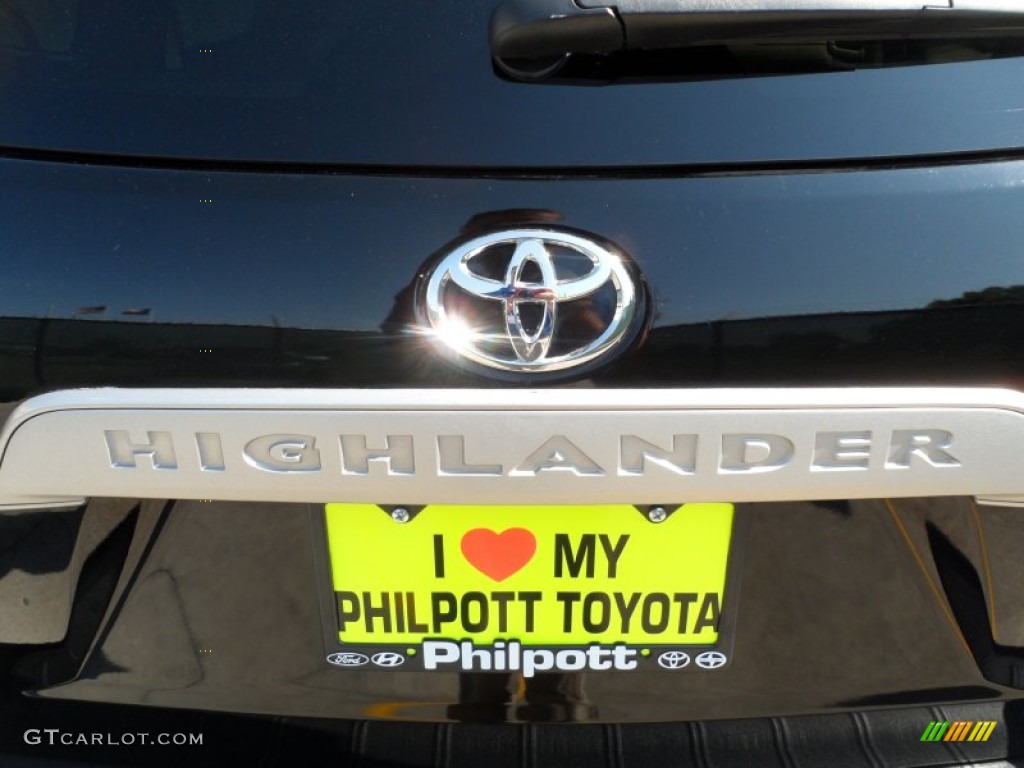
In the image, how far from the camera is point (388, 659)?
1354 millimetres

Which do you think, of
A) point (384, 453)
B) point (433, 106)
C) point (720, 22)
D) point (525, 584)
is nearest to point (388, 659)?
point (525, 584)

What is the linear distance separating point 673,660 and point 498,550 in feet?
0.98

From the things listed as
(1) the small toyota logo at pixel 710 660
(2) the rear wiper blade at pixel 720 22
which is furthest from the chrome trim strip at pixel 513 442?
(2) the rear wiper blade at pixel 720 22

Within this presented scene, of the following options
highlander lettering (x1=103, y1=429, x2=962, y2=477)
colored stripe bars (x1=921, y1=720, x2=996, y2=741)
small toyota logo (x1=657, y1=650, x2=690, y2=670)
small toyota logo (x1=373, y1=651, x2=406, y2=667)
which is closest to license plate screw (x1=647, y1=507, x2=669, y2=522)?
highlander lettering (x1=103, y1=429, x2=962, y2=477)

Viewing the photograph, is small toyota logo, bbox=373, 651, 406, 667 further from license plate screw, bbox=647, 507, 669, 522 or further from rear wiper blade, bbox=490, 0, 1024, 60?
rear wiper blade, bbox=490, 0, 1024, 60

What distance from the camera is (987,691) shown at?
141cm

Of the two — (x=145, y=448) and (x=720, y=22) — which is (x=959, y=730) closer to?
(x=720, y=22)

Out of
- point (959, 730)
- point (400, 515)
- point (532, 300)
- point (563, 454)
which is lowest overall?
point (959, 730)

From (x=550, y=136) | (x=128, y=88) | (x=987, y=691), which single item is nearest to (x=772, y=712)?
(x=987, y=691)

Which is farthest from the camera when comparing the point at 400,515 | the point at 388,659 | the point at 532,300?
the point at 388,659

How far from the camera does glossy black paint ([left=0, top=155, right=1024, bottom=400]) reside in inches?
44.9

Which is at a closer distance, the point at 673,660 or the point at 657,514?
the point at 657,514

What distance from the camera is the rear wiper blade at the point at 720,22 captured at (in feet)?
3.74

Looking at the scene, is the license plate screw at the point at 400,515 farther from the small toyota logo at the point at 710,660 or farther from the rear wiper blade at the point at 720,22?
the rear wiper blade at the point at 720,22
